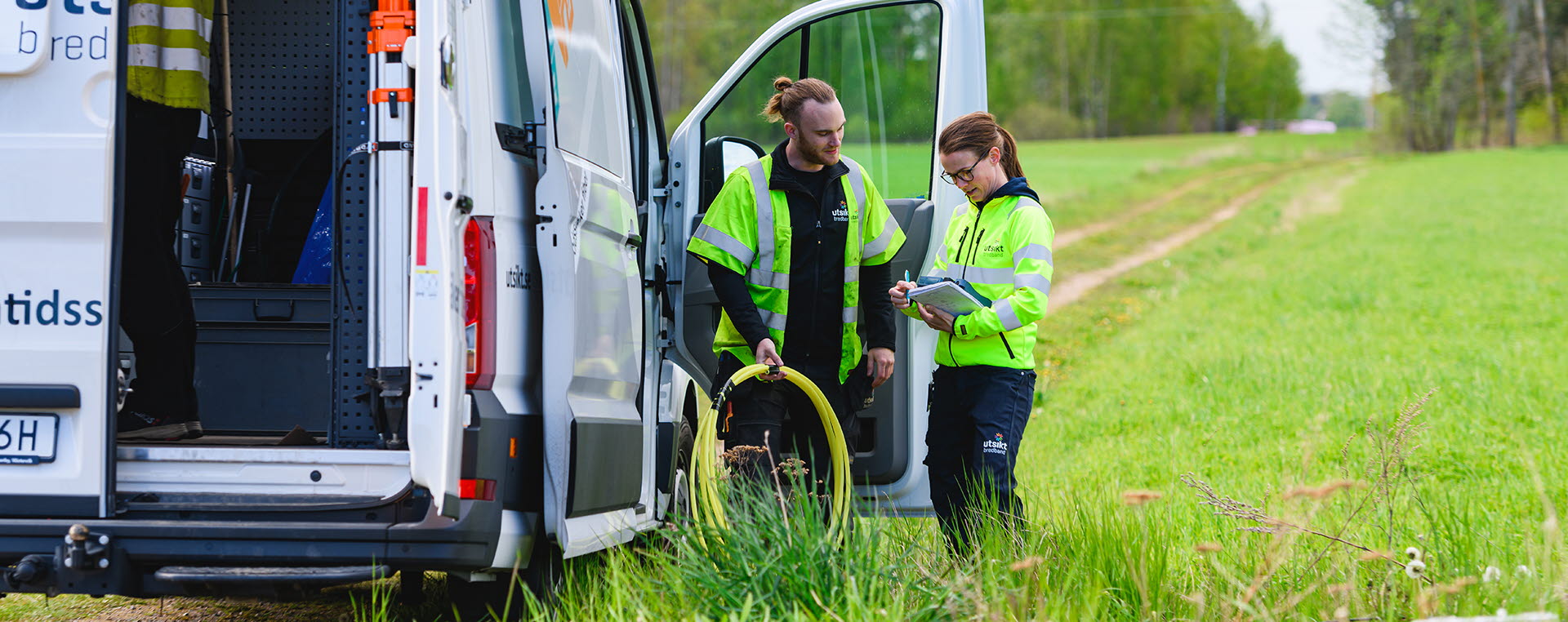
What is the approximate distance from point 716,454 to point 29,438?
2.07m

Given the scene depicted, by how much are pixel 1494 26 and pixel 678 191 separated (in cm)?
6794

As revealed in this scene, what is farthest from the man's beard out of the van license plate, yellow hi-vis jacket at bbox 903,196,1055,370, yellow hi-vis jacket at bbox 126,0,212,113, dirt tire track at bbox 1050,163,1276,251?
dirt tire track at bbox 1050,163,1276,251

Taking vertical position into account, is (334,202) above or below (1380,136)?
below

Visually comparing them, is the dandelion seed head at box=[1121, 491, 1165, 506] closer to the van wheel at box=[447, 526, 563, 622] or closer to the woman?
the woman

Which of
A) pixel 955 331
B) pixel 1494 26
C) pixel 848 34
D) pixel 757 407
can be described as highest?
pixel 1494 26

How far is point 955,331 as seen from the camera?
4.07 m

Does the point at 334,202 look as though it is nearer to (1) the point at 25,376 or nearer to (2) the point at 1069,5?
(1) the point at 25,376

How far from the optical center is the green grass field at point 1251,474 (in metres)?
3.07

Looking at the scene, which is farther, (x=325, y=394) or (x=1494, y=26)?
(x=1494, y=26)

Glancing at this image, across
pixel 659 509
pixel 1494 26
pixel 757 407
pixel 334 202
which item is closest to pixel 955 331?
pixel 757 407

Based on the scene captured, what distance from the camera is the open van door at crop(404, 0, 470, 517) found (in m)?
2.88

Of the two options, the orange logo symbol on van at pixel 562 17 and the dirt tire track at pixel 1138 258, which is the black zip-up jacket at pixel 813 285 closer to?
the orange logo symbol on van at pixel 562 17

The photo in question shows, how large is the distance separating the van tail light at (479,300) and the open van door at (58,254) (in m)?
0.84

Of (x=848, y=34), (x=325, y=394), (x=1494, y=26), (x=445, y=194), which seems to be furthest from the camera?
(x=1494, y=26)
